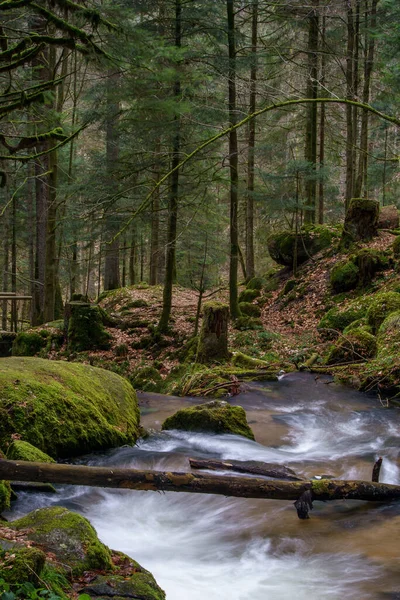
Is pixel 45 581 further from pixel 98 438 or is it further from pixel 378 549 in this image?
pixel 98 438

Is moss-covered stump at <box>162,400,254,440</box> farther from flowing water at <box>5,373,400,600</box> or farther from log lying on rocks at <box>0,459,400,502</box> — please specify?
log lying on rocks at <box>0,459,400,502</box>

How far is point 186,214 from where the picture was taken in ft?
52.6

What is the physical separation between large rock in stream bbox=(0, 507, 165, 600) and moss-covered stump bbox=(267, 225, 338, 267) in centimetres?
1524

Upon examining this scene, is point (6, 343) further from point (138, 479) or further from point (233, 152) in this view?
point (138, 479)

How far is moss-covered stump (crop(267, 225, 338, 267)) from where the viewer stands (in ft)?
59.1

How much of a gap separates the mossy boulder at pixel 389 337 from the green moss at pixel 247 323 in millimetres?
4237

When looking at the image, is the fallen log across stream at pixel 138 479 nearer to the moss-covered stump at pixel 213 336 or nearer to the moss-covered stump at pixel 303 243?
the moss-covered stump at pixel 213 336

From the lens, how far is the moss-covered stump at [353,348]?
34.6 ft

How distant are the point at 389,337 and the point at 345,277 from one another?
4.77 metres

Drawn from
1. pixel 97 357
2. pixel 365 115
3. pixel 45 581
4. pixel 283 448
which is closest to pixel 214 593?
pixel 45 581

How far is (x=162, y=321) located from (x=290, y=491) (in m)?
10.8

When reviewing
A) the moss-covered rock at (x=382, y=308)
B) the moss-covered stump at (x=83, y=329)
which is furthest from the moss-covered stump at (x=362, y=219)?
the moss-covered stump at (x=83, y=329)

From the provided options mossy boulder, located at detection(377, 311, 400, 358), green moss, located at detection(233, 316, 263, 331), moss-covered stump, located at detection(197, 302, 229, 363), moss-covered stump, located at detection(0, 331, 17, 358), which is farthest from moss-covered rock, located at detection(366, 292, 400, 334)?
moss-covered stump, located at detection(0, 331, 17, 358)

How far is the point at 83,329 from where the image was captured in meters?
14.8
